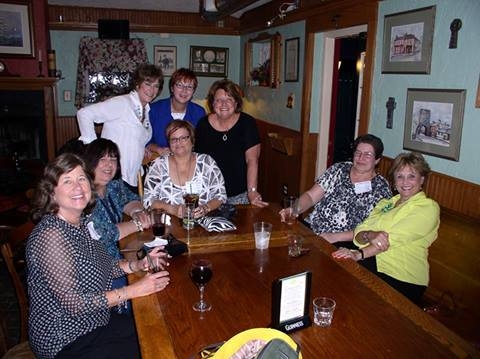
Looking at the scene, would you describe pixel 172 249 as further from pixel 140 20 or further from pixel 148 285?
pixel 140 20

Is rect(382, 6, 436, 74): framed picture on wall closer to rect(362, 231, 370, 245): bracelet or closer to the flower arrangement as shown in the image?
rect(362, 231, 370, 245): bracelet

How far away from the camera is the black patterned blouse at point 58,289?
1471mm

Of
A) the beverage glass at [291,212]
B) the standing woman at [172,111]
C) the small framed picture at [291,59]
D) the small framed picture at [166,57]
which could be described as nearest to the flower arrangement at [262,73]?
the small framed picture at [291,59]

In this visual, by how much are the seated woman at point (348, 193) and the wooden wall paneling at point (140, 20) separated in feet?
12.0

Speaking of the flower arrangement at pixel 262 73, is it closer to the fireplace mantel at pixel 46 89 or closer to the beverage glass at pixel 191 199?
the fireplace mantel at pixel 46 89

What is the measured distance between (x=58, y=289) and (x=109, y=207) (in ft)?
2.55

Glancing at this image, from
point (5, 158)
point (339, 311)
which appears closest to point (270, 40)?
point (5, 158)

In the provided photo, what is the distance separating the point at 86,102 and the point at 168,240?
4.32 m

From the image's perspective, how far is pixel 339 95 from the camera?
15.5ft

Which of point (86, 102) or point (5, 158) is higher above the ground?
point (86, 102)

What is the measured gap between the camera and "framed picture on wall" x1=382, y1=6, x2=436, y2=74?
267 cm

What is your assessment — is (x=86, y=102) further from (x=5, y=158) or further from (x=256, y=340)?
(x=256, y=340)

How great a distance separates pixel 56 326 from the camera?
1508 millimetres

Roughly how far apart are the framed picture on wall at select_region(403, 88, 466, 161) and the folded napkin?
1405mm
